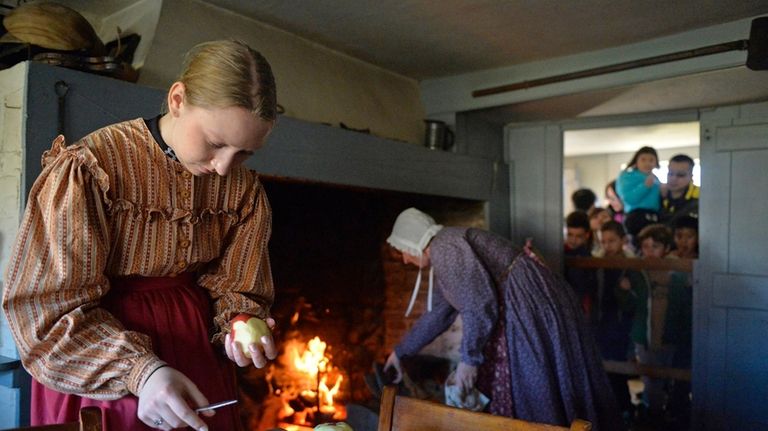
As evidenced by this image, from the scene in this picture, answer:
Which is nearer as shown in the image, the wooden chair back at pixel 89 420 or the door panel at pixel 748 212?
the wooden chair back at pixel 89 420

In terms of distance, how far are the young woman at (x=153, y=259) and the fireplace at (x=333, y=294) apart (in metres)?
1.50

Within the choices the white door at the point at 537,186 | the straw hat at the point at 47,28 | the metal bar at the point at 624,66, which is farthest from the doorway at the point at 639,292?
the straw hat at the point at 47,28

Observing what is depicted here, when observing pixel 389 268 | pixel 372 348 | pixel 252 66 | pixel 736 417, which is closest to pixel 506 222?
pixel 389 268

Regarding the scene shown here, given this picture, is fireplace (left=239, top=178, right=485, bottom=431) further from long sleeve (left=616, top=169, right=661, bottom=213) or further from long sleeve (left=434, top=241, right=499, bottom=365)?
long sleeve (left=616, top=169, right=661, bottom=213)

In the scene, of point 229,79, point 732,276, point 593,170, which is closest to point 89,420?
point 229,79

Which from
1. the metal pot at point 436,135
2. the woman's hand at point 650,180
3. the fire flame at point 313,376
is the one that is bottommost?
the fire flame at point 313,376

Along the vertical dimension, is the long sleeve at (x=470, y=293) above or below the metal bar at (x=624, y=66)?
below

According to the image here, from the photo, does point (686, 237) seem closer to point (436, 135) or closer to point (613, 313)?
point (613, 313)

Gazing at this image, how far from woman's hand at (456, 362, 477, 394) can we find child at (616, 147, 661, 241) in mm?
1839

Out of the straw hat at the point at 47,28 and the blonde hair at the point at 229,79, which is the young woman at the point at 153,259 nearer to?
the blonde hair at the point at 229,79

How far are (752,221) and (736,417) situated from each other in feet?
3.28

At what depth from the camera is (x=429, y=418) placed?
1254mm

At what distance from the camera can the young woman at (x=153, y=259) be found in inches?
36.3

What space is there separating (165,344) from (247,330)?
15cm
